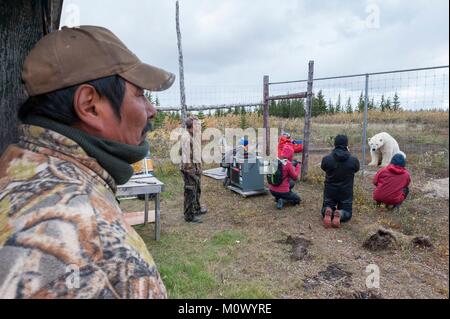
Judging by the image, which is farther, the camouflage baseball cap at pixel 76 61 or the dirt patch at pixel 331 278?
the dirt patch at pixel 331 278

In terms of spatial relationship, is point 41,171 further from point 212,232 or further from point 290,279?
point 212,232

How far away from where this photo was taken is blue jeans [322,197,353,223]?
18.2ft

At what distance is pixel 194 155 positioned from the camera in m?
5.62

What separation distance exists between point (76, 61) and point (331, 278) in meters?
3.70

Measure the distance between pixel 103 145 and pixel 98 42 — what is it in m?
0.31

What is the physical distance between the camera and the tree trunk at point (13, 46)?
1.73 metres

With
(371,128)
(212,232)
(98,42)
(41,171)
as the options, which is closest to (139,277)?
(41,171)

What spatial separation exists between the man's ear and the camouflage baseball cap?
3 cm

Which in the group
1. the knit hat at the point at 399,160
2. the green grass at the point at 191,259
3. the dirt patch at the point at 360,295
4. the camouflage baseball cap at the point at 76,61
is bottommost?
the green grass at the point at 191,259

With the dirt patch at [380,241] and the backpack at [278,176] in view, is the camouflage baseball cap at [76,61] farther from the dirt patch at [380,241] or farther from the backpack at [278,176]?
the backpack at [278,176]

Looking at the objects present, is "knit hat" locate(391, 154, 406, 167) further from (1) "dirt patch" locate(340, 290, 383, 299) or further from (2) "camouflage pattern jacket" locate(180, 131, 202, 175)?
Answer: (2) "camouflage pattern jacket" locate(180, 131, 202, 175)

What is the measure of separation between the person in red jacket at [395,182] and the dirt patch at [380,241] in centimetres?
154

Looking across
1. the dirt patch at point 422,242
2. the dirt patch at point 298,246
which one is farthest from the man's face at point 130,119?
the dirt patch at point 422,242

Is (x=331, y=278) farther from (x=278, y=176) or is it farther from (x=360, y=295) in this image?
(x=278, y=176)
